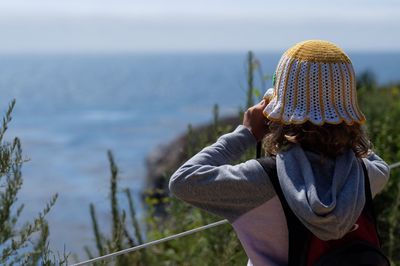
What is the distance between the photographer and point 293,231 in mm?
1990

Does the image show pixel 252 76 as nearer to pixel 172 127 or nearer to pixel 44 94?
pixel 172 127

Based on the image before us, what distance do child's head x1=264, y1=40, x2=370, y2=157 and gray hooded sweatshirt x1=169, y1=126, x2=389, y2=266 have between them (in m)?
0.04

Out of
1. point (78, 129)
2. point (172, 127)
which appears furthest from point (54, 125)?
point (172, 127)

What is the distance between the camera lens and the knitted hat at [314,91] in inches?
79.0

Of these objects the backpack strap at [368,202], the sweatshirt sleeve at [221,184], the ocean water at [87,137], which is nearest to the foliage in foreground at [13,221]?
the ocean water at [87,137]

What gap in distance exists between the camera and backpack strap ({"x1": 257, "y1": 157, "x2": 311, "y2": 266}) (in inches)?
77.9

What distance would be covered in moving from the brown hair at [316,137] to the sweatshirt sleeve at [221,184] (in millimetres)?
86

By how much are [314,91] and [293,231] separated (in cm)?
34

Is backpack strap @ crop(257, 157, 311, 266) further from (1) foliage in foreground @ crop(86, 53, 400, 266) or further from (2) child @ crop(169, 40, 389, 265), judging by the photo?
(1) foliage in foreground @ crop(86, 53, 400, 266)

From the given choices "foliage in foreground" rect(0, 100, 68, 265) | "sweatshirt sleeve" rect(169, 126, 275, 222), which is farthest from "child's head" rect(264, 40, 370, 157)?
"foliage in foreground" rect(0, 100, 68, 265)

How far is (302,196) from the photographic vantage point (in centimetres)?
192

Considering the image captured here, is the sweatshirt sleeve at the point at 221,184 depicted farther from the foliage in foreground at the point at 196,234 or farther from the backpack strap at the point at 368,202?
the foliage in foreground at the point at 196,234

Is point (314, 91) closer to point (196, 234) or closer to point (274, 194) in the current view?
point (274, 194)

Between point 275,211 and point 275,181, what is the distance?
75 millimetres
